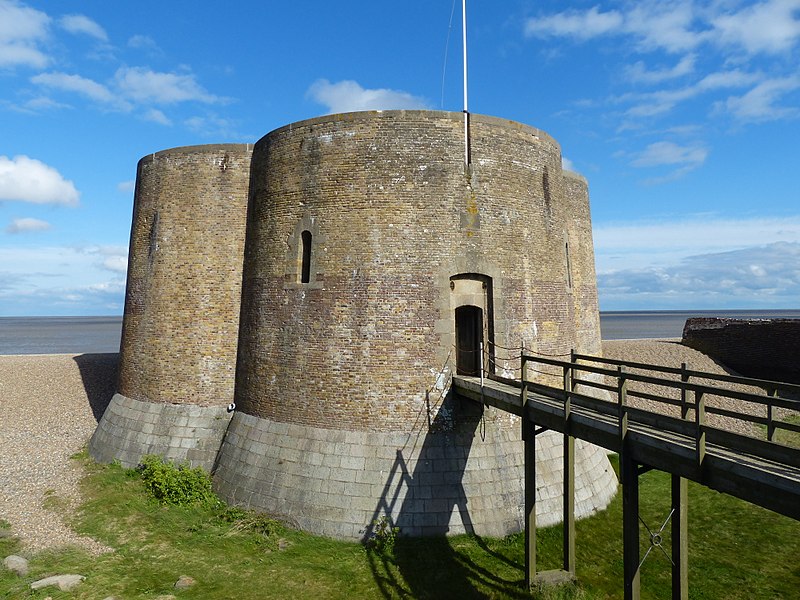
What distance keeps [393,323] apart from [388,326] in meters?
0.15

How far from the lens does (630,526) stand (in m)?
7.98

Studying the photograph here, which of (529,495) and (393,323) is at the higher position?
(393,323)

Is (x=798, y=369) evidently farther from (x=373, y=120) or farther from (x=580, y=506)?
(x=373, y=120)

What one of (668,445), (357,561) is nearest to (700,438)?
(668,445)

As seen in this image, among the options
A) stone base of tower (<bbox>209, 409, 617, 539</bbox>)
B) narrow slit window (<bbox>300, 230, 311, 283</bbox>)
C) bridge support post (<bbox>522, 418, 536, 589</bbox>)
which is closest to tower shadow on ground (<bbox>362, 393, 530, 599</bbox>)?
stone base of tower (<bbox>209, 409, 617, 539</bbox>)

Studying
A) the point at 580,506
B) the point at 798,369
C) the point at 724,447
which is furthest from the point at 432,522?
the point at 798,369

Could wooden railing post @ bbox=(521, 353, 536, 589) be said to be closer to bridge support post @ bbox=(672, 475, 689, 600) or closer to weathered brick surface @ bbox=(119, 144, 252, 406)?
bridge support post @ bbox=(672, 475, 689, 600)

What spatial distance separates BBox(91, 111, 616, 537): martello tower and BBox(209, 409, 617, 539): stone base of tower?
0.11 ft

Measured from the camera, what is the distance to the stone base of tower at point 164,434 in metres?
14.6

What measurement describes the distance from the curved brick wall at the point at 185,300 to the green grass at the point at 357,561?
335 centimetres

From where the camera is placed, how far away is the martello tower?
12031 millimetres

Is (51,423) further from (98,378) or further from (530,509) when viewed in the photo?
(530,509)

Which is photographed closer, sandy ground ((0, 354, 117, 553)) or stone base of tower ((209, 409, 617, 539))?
stone base of tower ((209, 409, 617, 539))

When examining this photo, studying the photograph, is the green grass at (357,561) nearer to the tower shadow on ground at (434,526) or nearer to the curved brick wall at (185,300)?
the tower shadow on ground at (434,526)
